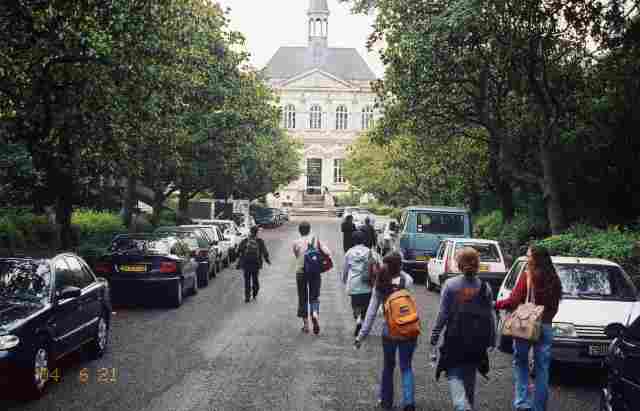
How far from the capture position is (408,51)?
76.2 feet

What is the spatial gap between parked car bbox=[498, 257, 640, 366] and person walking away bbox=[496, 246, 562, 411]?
1.37 meters

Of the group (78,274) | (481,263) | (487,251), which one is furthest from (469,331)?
(487,251)

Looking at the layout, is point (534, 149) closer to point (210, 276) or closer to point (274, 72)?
point (210, 276)

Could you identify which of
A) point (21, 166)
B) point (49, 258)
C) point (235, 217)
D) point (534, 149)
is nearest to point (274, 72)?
point (235, 217)

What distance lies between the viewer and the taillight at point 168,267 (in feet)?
55.7

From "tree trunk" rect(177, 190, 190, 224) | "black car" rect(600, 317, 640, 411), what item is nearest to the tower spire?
"tree trunk" rect(177, 190, 190, 224)

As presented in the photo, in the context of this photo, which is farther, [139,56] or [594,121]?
[594,121]

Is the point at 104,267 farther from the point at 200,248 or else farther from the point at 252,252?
the point at 200,248

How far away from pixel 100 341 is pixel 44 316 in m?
2.28

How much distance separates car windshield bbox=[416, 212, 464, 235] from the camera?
2362 cm

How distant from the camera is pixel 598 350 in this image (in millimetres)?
9844

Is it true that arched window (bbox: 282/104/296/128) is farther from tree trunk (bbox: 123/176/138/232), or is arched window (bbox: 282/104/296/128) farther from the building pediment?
tree trunk (bbox: 123/176/138/232)

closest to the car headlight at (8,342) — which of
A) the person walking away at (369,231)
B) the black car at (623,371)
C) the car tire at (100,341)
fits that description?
the car tire at (100,341)

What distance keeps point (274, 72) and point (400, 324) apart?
106m
